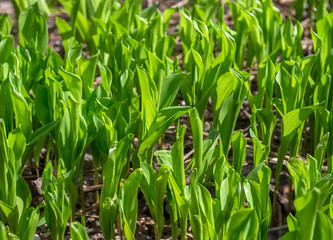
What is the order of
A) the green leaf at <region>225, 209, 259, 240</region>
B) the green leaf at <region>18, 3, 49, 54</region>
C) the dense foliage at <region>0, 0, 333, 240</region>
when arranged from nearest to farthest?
1. the green leaf at <region>225, 209, 259, 240</region>
2. the dense foliage at <region>0, 0, 333, 240</region>
3. the green leaf at <region>18, 3, 49, 54</region>

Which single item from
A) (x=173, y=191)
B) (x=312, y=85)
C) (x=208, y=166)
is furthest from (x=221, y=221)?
(x=312, y=85)

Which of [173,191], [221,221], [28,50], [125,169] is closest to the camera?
[221,221]

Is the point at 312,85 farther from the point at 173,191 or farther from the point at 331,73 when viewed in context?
the point at 173,191

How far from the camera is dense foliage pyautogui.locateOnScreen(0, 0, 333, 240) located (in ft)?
4.67

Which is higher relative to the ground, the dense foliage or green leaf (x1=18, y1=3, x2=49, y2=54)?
green leaf (x1=18, y1=3, x2=49, y2=54)

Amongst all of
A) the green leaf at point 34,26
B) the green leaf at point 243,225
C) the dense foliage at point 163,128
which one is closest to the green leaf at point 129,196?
the dense foliage at point 163,128

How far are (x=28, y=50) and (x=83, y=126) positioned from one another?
0.56 metres

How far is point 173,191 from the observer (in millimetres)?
1533

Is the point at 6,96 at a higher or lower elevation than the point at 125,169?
higher

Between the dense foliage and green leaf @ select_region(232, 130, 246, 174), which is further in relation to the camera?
green leaf @ select_region(232, 130, 246, 174)

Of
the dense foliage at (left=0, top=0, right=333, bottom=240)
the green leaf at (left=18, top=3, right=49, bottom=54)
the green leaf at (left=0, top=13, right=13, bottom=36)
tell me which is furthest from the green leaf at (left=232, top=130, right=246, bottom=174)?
the green leaf at (left=0, top=13, right=13, bottom=36)

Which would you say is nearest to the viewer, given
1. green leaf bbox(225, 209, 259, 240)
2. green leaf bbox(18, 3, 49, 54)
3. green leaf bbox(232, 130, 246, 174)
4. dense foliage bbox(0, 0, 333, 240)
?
green leaf bbox(225, 209, 259, 240)

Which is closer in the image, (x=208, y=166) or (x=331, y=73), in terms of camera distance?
(x=208, y=166)

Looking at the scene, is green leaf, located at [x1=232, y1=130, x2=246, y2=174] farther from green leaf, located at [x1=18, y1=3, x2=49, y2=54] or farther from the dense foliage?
green leaf, located at [x1=18, y1=3, x2=49, y2=54]
